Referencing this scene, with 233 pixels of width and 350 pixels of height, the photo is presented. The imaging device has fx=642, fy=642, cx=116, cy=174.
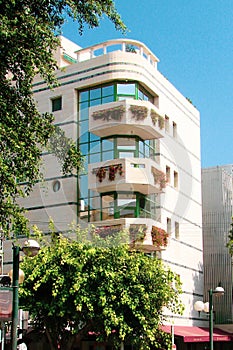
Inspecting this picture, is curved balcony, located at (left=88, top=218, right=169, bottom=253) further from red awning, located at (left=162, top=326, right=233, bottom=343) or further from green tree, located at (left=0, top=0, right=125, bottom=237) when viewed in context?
green tree, located at (left=0, top=0, right=125, bottom=237)

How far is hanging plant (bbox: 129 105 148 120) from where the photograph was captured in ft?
108

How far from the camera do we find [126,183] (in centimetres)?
3225

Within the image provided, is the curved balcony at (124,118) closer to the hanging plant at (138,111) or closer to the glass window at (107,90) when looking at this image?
the hanging plant at (138,111)

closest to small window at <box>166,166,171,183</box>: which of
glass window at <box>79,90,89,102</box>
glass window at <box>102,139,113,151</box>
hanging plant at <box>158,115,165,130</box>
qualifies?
hanging plant at <box>158,115,165,130</box>

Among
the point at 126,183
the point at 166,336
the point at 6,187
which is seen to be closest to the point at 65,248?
the point at 166,336

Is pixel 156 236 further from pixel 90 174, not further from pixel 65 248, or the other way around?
pixel 65 248

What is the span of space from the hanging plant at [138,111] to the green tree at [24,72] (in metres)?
18.3

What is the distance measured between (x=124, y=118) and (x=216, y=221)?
1398 centimetres

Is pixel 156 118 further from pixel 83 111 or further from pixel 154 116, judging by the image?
pixel 83 111

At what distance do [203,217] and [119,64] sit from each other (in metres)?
14.5

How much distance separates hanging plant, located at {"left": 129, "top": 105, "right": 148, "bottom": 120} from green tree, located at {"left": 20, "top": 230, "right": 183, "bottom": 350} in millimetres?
9116

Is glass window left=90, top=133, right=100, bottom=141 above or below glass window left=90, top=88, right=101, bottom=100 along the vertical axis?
below

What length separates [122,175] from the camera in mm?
32219

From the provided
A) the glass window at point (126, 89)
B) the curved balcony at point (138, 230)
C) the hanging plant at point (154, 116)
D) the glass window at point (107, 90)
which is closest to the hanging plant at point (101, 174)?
the curved balcony at point (138, 230)
